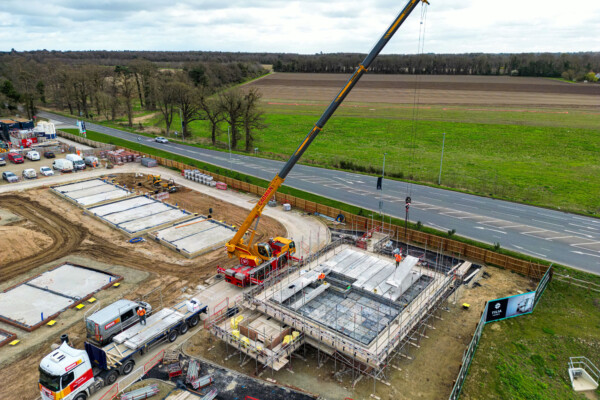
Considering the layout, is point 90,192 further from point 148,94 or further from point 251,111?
point 148,94

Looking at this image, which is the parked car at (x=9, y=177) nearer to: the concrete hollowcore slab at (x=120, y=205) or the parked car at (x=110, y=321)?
the concrete hollowcore slab at (x=120, y=205)

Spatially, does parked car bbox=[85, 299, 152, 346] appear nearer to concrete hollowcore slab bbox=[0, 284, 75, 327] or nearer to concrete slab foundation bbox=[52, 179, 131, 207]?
concrete hollowcore slab bbox=[0, 284, 75, 327]

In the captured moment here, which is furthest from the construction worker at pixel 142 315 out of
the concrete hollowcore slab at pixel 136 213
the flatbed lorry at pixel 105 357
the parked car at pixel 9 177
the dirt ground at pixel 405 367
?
the parked car at pixel 9 177

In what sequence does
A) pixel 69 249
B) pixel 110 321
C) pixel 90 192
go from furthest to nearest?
pixel 90 192 → pixel 69 249 → pixel 110 321

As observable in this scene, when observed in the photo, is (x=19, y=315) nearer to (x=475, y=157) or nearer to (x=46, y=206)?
(x=46, y=206)

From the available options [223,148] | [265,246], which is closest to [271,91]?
[223,148]

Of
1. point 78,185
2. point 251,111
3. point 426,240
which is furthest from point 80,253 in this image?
point 251,111

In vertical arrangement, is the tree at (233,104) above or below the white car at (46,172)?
above
